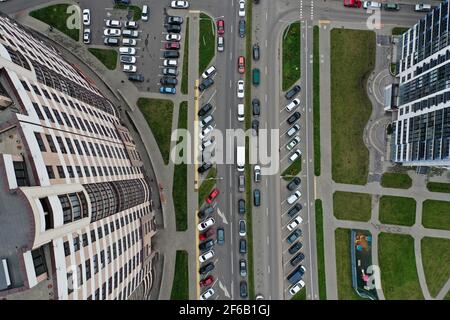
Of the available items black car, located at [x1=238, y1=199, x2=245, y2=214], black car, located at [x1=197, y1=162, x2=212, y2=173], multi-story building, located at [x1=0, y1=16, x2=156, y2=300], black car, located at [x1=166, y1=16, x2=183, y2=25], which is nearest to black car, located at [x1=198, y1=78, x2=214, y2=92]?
black car, located at [x1=166, y1=16, x2=183, y2=25]

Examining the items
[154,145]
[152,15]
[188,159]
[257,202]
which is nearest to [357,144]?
[257,202]

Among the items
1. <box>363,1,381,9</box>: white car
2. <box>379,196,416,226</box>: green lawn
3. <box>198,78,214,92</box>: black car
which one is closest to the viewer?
<box>379,196,416,226</box>: green lawn

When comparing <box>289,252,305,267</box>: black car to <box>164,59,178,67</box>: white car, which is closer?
<box>289,252,305,267</box>: black car

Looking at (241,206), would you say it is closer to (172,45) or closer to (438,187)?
(172,45)

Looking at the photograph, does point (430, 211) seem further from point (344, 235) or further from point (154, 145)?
point (154, 145)

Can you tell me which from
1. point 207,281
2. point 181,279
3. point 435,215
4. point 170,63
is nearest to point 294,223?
point 207,281

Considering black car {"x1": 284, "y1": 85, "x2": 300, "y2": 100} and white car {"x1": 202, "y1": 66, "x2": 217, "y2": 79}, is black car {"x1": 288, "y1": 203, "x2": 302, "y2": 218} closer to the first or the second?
black car {"x1": 284, "y1": 85, "x2": 300, "y2": 100}
